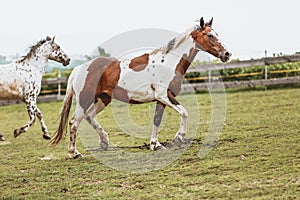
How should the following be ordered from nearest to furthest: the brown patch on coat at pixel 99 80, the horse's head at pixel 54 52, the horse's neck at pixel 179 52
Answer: the horse's neck at pixel 179 52
the brown patch on coat at pixel 99 80
the horse's head at pixel 54 52

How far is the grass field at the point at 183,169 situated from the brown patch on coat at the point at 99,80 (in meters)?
0.98

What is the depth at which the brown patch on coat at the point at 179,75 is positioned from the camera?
8.55 meters

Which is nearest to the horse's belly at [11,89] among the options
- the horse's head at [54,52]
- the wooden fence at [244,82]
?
the horse's head at [54,52]

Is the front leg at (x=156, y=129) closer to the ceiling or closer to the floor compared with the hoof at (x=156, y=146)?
closer to the ceiling

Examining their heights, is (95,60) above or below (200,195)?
above

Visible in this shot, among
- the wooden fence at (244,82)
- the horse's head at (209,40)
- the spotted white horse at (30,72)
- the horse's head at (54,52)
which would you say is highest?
the horse's head at (209,40)

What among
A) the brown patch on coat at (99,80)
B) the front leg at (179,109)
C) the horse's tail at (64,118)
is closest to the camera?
the front leg at (179,109)

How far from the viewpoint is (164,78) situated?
8.53 m

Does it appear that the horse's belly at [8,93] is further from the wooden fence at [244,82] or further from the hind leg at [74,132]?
the wooden fence at [244,82]

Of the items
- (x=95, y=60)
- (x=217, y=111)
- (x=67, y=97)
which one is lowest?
(x=217, y=111)

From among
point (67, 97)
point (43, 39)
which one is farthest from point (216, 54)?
point (43, 39)

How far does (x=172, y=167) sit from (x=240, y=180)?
1.28 meters

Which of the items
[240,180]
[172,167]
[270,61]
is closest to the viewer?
[240,180]

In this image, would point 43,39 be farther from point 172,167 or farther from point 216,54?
point 172,167
